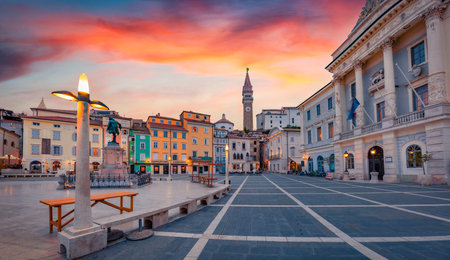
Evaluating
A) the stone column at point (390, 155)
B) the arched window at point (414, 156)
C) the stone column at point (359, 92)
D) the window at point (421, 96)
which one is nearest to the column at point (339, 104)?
the stone column at point (359, 92)

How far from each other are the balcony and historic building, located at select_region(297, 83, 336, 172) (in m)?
11.8

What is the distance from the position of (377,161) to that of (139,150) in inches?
1766

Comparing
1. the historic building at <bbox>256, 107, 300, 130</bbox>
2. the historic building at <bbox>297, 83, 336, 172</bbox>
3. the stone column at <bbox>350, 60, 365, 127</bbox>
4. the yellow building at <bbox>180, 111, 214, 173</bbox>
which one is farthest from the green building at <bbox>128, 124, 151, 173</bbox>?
the historic building at <bbox>256, 107, 300, 130</bbox>

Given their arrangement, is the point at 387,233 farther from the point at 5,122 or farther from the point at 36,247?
the point at 5,122

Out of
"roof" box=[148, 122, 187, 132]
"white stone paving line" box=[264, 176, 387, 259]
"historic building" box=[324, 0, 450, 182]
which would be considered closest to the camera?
"white stone paving line" box=[264, 176, 387, 259]

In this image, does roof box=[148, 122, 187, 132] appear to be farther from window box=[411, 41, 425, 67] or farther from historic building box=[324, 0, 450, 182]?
window box=[411, 41, 425, 67]

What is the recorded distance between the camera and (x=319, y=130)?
37.0 m

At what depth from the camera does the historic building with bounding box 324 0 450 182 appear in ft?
54.7

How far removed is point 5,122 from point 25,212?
186 ft

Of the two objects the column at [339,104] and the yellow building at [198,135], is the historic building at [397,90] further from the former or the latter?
the yellow building at [198,135]

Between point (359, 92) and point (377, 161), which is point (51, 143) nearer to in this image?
point (359, 92)

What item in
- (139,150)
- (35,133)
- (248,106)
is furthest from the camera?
(248,106)

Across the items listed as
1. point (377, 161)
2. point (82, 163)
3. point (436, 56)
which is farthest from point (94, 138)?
point (436, 56)

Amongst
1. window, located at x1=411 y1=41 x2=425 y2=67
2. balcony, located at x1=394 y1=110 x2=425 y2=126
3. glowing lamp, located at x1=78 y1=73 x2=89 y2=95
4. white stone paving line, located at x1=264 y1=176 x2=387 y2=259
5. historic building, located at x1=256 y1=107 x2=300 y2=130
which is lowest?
white stone paving line, located at x1=264 y1=176 x2=387 y2=259
